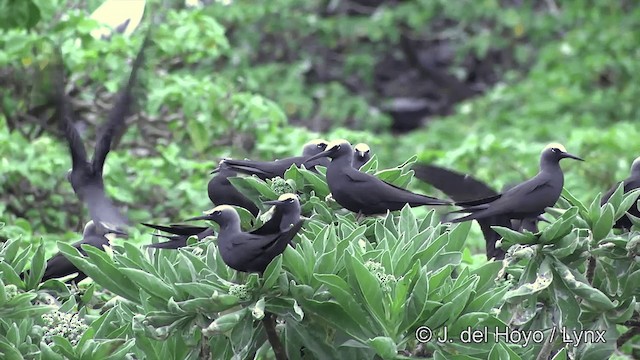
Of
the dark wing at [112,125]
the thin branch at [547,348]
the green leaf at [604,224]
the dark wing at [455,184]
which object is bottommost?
the dark wing at [112,125]

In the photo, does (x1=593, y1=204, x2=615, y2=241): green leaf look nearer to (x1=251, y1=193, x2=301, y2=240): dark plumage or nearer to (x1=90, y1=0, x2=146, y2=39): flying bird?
(x1=251, y1=193, x2=301, y2=240): dark plumage

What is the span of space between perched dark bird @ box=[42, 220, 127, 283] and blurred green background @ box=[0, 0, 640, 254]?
0.84 meters

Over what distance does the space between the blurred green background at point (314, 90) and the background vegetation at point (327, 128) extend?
0.02 meters

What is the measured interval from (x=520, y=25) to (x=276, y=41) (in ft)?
8.55

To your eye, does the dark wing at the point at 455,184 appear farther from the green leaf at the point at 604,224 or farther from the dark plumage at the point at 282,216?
the dark plumage at the point at 282,216

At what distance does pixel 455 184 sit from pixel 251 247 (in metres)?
1.54

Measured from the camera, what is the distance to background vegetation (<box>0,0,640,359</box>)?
2.82 meters

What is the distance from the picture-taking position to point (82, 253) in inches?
152

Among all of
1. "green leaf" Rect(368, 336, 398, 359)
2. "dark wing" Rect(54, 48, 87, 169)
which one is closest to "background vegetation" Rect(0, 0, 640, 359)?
"green leaf" Rect(368, 336, 398, 359)

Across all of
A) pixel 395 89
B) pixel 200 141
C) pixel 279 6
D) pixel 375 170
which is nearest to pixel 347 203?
pixel 375 170

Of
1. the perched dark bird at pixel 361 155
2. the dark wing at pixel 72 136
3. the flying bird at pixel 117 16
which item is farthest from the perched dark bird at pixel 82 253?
the flying bird at pixel 117 16

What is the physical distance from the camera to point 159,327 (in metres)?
2.76

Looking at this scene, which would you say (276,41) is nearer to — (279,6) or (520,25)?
(279,6)

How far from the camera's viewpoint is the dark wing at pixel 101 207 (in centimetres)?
486
